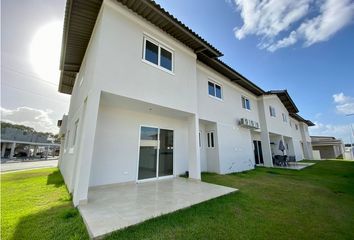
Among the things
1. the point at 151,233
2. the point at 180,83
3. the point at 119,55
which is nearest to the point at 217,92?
the point at 180,83

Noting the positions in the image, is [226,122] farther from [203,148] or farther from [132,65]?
[132,65]

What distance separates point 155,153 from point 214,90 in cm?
622

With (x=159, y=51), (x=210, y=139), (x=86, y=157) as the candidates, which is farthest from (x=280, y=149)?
(x=86, y=157)

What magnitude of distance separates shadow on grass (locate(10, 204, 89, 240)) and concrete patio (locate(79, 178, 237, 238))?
0.17 metres

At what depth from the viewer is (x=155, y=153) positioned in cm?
778

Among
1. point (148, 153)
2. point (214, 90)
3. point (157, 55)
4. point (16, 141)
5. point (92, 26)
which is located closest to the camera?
point (92, 26)

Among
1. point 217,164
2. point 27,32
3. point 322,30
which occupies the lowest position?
point 217,164

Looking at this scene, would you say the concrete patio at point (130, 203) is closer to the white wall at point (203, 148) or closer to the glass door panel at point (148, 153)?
the glass door panel at point (148, 153)


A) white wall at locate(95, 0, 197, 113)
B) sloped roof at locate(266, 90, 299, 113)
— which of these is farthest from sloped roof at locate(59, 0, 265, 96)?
sloped roof at locate(266, 90, 299, 113)

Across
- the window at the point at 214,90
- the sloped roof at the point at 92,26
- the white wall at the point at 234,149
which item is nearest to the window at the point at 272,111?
the white wall at the point at 234,149

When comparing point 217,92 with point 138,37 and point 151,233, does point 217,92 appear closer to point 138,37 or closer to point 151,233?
point 138,37

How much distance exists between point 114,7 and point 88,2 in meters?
0.93

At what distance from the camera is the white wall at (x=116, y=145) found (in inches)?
243

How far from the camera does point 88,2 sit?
543 centimetres
